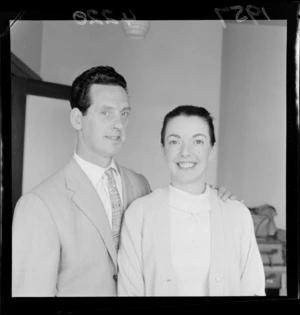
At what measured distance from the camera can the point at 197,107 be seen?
4.88 feet

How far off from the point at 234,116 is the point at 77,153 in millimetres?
486

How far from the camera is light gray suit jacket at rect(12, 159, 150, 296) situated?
56.5 inches

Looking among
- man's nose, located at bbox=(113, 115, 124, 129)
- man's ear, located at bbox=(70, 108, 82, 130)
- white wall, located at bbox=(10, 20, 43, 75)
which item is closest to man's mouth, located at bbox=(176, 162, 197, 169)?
man's nose, located at bbox=(113, 115, 124, 129)

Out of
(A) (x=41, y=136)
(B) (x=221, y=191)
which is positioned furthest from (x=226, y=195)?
(A) (x=41, y=136)

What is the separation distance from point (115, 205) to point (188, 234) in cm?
23

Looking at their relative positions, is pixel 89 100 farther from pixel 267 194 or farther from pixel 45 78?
pixel 267 194

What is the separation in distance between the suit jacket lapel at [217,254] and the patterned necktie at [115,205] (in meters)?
0.28

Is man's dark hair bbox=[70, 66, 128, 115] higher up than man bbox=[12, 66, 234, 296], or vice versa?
man's dark hair bbox=[70, 66, 128, 115]

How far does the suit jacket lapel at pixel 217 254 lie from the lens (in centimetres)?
146
